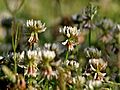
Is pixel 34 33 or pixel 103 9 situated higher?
pixel 34 33

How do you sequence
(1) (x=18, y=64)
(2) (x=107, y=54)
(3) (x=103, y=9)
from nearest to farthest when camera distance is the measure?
(1) (x=18, y=64), (2) (x=107, y=54), (3) (x=103, y=9)

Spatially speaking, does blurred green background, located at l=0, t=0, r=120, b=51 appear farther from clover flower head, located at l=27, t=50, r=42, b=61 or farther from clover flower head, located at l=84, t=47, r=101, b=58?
clover flower head, located at l=27, t=50, r=42, b=61

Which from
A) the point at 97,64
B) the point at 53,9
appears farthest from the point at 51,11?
the point at 97,64

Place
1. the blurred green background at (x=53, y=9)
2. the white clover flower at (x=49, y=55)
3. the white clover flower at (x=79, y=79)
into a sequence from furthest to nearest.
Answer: the blurred green background at (x=53, y=9) → the white clover flower at (x=79, y=79) → the white clover flower at (x=49, y=55)

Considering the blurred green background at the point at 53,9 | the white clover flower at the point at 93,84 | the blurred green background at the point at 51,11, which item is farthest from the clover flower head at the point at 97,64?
the blurred green background at the point at 53,9

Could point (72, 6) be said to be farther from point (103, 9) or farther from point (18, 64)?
point (18, 64)

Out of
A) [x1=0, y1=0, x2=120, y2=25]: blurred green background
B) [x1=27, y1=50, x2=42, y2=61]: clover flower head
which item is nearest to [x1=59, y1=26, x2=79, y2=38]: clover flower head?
[x1=27, y1=50, x2=42, y2=61]: clover flower head

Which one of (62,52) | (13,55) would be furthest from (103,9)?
(13,55)

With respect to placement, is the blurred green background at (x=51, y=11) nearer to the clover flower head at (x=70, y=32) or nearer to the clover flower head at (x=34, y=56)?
the clover flower head at (x=70, y=32)

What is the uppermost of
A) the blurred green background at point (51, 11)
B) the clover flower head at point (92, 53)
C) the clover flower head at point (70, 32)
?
the clover flower head at point (70, 32)

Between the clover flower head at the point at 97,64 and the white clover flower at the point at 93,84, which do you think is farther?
the clover flower head at the point at 97,64

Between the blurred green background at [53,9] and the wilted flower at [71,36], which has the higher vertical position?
the wilted flower at [71,36]
